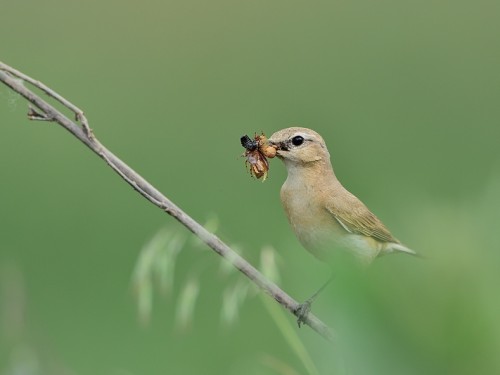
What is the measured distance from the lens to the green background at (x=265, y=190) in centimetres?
98

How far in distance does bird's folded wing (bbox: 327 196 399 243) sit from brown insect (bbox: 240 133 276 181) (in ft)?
1.14

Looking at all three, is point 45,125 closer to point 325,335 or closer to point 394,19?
point 394,19

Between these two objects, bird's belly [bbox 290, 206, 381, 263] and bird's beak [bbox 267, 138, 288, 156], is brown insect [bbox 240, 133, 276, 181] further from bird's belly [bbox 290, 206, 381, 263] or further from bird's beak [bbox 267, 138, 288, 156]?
bird's belly [bbox 290, 206, 381, 263]

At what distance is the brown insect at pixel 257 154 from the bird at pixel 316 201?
9 cm

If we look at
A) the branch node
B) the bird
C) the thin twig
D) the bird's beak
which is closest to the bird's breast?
the bird

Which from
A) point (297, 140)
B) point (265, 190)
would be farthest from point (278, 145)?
point (265, 190)

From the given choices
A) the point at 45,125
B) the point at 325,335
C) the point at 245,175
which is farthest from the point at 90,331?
the point at 325,335

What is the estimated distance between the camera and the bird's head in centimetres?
322

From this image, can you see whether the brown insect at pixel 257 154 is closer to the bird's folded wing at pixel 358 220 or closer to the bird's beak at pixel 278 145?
the bird's beak at pixel 278 145

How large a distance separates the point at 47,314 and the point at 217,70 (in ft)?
21.6

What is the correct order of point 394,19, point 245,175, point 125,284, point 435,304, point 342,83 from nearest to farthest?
point 435,304 → point 125,284 → point 245,175 → point 342,83 → point 394,19

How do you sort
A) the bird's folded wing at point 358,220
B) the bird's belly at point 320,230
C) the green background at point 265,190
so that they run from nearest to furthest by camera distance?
the green background at point 265,190 < the bird's belly at point 320,230 < the bird's folded wing at point 358,220

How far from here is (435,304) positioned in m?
0.93

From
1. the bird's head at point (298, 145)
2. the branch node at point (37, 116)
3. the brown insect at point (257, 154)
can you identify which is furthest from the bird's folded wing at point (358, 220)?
the branch node at point (37, 116)
